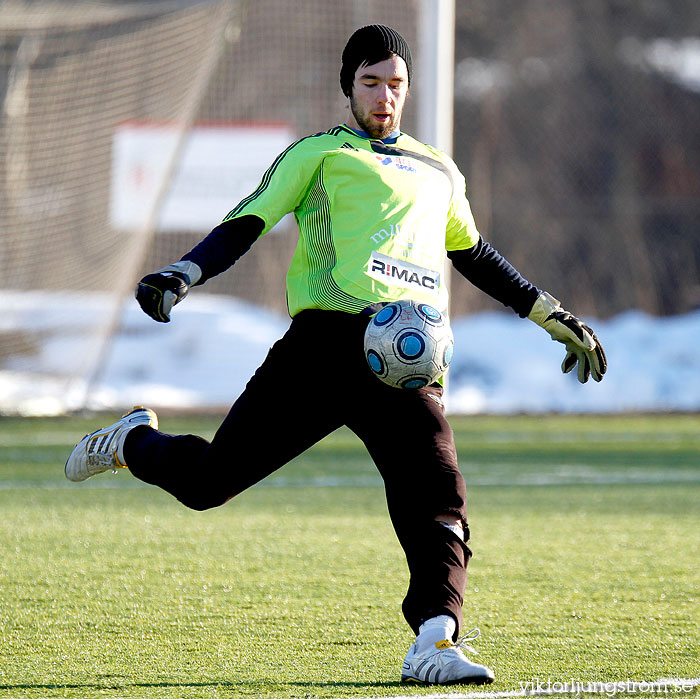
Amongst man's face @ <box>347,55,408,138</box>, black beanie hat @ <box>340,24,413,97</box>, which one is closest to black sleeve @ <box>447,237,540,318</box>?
man's face @ <box>347,55,408,138</box>

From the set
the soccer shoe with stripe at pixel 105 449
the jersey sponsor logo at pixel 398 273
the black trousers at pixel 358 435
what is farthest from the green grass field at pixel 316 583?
the jersey sponsor logo at pixel 398 273

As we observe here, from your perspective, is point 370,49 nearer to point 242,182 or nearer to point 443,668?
point 443,668

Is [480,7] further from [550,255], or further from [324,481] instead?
[324,481]

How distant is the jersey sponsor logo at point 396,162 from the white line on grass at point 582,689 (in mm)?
1340

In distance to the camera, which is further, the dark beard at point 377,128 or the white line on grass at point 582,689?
the dark beard at point 377,128

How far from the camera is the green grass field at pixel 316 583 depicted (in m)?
3.21

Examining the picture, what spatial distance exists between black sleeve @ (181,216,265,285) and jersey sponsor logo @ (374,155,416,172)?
14.2 inches

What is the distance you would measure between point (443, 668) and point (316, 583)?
151 cm

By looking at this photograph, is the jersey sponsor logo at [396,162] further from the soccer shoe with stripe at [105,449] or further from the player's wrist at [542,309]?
the soccer shoe with stripe at [105,449]

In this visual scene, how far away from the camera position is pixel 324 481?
775 centimetres

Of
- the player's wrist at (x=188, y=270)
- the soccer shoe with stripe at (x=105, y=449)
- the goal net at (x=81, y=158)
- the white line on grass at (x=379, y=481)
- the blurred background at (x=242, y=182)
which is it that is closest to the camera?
the player's wrist at (x=188, y=270)

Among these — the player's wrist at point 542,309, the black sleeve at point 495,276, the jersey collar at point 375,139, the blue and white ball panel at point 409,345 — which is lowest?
the blue and white ball panel at point 409,345

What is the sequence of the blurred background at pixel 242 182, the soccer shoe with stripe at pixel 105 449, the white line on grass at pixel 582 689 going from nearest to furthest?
the white line on grass at pixel 582 689
the soccer shoe with stripe at pixel 105 449
the blurred background at pixel 242 182

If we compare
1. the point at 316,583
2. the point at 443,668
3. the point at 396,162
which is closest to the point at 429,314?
the point at 396,162
